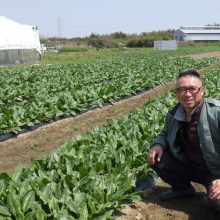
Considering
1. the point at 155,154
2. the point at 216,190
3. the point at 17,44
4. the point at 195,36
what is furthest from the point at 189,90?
the point at 195,36

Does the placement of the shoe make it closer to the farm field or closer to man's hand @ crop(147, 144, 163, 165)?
the farm field

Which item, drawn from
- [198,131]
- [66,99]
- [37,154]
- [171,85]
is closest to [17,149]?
[37,154]

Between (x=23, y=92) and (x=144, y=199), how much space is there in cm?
946

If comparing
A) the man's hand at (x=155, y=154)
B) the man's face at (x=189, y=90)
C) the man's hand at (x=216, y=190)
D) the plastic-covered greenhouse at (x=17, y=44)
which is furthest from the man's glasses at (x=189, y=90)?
the plastic-covered greenhouse at (x=17, y=44)

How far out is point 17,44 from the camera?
39.0m

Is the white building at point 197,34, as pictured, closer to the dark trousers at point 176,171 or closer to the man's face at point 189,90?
the dark trousers at point 176,171

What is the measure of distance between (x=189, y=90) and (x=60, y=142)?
4927 millimetres

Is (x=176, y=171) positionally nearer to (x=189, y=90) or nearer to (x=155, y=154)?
(x=155, y=154)

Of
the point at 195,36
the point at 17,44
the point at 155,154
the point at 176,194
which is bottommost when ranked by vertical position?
the point at 195,36

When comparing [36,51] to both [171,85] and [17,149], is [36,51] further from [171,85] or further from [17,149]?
[17,149]

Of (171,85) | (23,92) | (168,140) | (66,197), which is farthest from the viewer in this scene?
(171,85)

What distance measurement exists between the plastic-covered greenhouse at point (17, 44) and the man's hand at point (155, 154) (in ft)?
111

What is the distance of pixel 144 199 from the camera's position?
16.9ft

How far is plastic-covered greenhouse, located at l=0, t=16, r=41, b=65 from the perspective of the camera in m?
37.5
